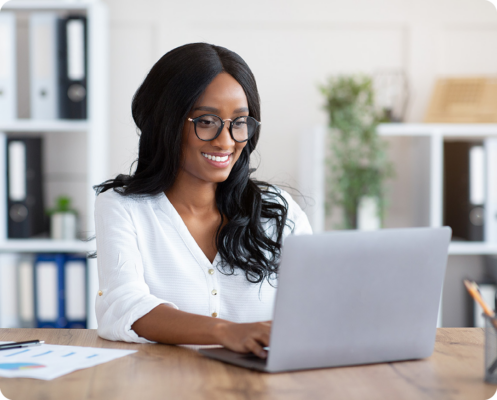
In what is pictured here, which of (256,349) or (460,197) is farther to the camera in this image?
(460,197)

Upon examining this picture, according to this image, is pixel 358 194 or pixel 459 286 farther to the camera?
pixel 459 286

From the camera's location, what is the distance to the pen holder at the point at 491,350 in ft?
2.88

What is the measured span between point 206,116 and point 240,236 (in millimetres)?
325

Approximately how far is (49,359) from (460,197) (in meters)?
2.09

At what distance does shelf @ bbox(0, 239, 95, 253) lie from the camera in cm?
248

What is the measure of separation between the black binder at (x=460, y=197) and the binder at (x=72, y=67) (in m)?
1.64

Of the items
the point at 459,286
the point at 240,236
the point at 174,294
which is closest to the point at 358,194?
the point at 459,286

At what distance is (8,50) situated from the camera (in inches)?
95.8

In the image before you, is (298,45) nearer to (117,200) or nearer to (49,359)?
(117,200)

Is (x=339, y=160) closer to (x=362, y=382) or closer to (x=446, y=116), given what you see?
(x=446, y=116)

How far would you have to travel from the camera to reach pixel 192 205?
1598mm

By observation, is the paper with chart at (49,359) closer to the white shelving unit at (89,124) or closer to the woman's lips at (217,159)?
the woman's lips at (217,159)

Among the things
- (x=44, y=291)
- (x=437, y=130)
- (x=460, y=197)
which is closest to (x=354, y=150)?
(x=437, y=130)

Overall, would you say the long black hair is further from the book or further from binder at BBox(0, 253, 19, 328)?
binder at BBox(0, 253, 19, 328)
